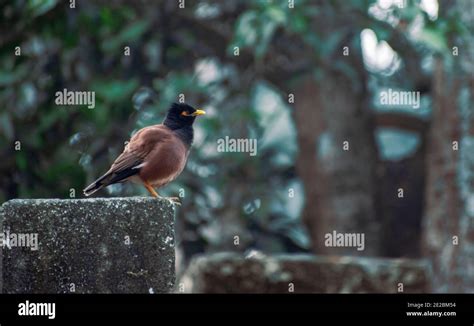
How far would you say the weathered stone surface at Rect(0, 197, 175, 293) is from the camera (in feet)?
10.2

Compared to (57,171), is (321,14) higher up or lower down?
higher up

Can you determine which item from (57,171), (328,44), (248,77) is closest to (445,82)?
(328,44)

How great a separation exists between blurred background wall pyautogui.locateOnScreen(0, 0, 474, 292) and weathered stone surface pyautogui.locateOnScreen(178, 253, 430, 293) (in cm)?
49

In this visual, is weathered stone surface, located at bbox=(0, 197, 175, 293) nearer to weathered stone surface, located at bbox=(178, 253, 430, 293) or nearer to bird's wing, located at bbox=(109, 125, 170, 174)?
bird's wing, located at bbox=(109, 125, 170, 174)

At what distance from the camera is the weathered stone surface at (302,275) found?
7.09 meters

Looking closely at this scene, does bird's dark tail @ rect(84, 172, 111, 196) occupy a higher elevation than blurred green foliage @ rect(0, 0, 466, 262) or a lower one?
lower

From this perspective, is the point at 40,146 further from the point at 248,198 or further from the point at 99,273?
the point at 99,273

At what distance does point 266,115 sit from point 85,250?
247 inches

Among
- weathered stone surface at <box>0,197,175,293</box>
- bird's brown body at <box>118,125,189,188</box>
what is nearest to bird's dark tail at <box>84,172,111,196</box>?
bird's brown body at <box>118,125,189,188</box>

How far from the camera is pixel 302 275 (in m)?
7.12
